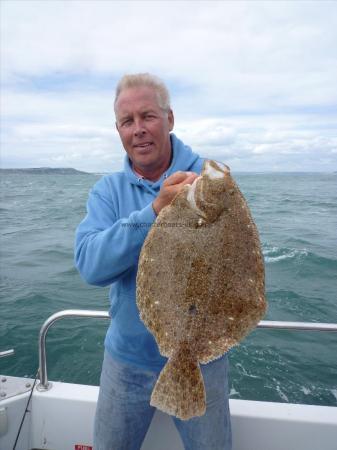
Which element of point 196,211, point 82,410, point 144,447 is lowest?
point 144,447

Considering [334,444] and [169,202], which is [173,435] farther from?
[169,202]

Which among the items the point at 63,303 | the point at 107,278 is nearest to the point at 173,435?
the point at 107,278

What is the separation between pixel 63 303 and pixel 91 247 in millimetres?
9390

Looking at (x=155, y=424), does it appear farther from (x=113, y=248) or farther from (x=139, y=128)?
(x=139, y=128)

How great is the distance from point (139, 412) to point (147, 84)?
2481mm

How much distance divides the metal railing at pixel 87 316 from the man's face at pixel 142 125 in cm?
159

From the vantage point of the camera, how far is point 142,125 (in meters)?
2.64

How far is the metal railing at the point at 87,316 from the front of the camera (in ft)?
11.2

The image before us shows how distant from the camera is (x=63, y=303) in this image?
11.1 meters

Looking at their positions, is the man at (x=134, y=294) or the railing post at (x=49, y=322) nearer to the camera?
the man at (x=134, y=294)

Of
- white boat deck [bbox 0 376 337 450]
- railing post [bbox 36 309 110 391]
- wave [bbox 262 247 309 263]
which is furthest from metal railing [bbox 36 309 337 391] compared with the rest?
wave [bbox 262 247 309 263]

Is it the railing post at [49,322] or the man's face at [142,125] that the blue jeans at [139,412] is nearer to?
the railing post at [49,322]

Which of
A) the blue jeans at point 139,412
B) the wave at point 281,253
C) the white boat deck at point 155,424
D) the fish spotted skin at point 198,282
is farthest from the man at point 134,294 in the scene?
the wave at point 281,253

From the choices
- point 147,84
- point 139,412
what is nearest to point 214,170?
point 147,84
